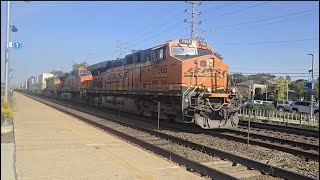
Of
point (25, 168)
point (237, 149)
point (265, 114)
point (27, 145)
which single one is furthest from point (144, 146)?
point (265, 114)

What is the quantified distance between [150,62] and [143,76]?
1327 mm

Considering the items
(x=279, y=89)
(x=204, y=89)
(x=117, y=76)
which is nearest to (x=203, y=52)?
(x=204, y=89)

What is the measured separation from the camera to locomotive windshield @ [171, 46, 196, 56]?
53.0ft

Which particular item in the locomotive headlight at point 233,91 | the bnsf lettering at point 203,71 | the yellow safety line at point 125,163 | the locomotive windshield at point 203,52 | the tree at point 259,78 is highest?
the locomotive windshield at point 203,52

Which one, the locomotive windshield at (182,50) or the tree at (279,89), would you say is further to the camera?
the tree at (279,89)

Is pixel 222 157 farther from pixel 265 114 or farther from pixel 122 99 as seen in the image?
pixel 265 114

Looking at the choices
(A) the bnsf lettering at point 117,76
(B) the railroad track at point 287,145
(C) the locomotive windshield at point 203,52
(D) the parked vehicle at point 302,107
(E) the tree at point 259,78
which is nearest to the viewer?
(B) the railroad track at point 287,145

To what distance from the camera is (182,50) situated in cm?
1633

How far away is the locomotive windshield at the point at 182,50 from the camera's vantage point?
16156 mm

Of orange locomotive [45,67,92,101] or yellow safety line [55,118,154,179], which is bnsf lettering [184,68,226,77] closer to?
yellow safety line [55,118,154,179]

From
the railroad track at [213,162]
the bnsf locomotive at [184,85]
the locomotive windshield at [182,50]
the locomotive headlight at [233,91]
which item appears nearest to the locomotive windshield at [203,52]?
the bnsf locomotive at [184,85]

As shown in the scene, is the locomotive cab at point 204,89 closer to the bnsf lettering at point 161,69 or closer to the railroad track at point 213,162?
the bnsf lettering at point 161,69

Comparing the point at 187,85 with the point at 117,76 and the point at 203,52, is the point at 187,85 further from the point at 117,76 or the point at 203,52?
the point at 117,76

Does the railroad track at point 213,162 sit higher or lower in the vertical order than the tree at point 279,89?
lower
